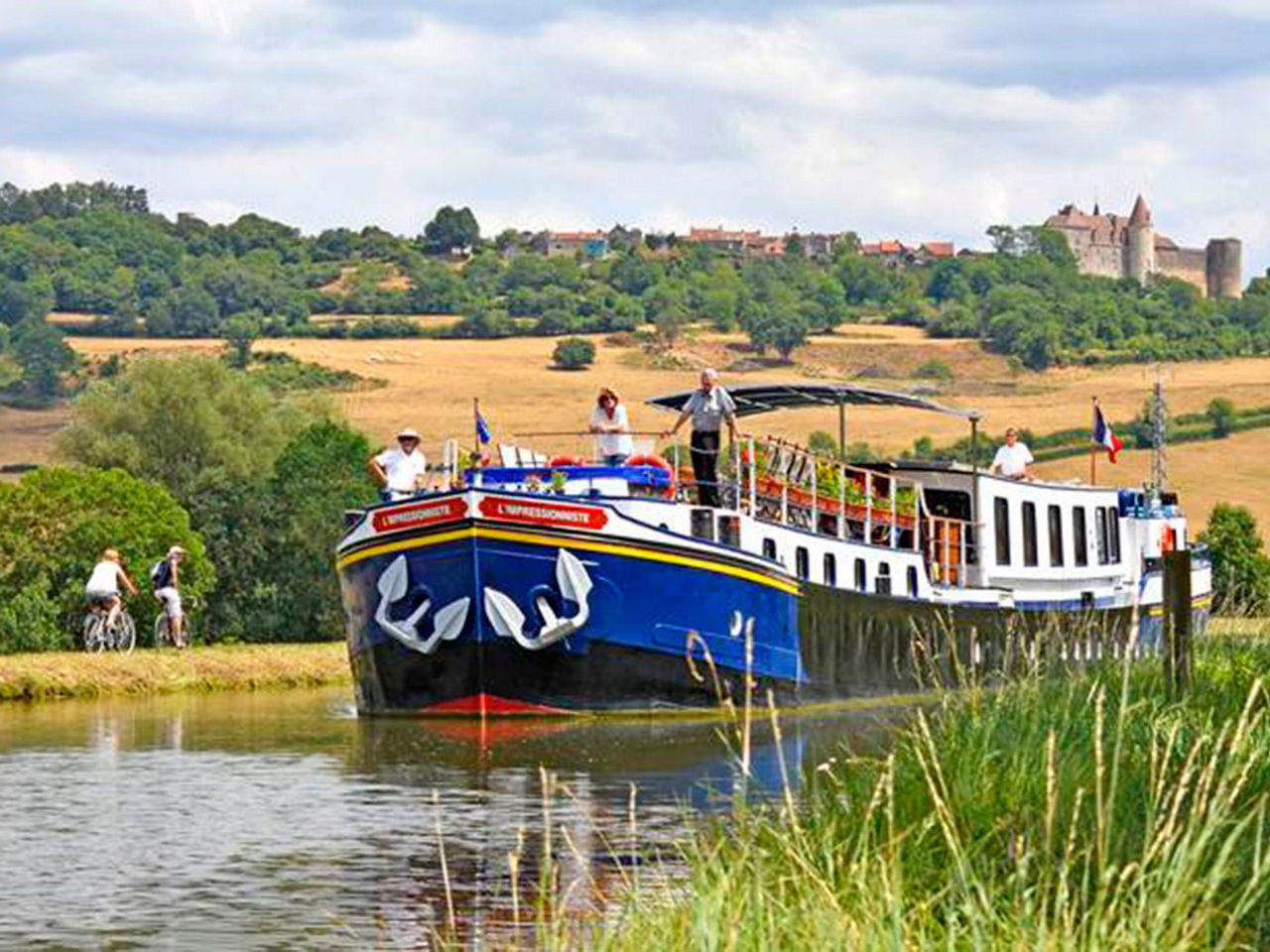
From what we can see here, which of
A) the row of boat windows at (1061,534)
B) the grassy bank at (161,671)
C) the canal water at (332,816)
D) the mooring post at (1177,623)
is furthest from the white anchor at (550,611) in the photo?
the row of boat windows at (1061,534)

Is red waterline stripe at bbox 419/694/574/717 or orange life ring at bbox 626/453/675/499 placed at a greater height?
orange life ring at bbox 626/453/675/499

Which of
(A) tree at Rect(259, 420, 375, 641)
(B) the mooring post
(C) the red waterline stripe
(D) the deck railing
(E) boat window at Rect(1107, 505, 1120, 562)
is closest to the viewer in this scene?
(B) the mooring post

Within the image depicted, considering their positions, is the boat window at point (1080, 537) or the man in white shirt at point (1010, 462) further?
the boat window at point (1080, 537)

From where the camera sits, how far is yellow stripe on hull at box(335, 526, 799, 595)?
34.4 metres

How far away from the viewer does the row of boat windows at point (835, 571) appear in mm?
39031

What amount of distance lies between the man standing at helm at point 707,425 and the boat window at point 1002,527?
8159 mm

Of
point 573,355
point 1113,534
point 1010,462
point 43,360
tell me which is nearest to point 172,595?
point 1010,462

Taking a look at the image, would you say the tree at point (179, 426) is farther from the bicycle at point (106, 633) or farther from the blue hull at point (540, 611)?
the blue hull at point (540, 611)

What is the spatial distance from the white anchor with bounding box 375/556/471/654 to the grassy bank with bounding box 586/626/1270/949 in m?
13.6

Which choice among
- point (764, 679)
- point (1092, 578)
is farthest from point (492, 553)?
point (1092, 578)

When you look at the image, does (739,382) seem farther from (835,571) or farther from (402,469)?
(402,469)

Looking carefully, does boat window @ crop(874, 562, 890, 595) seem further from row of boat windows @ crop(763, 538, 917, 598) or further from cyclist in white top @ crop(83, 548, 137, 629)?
cyclist in white top @ crop(83, 548, 137, 629)

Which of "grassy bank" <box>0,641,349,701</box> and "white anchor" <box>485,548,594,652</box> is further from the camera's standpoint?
"grassy bank" <box>0,641,349,701</box>

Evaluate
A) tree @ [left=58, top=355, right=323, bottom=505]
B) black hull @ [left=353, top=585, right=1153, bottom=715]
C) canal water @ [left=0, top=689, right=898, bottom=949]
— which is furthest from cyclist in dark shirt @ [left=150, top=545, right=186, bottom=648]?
tree @ [left=58, top=355, right=323, bottom=505]
